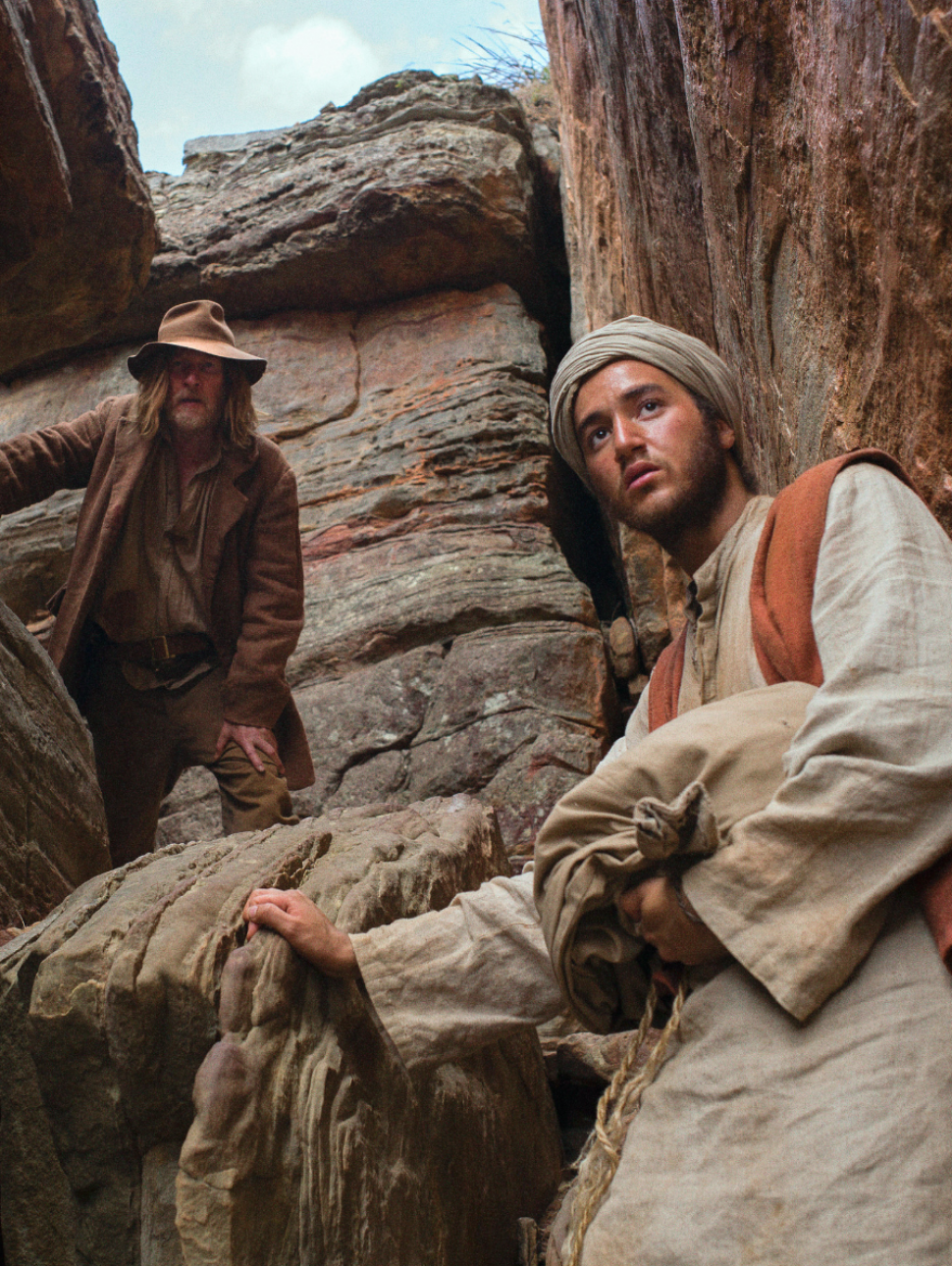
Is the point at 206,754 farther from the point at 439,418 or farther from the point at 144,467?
the point at 439,418

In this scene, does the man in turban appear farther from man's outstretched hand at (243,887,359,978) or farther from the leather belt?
the leather belt

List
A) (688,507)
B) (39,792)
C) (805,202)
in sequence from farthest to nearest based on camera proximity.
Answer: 1. (39,792)
2. (805,202)
3. (688,507)

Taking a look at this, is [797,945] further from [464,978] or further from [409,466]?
[409,466]

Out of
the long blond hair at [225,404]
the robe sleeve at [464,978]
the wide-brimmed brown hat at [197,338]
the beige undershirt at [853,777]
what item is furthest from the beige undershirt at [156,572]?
the beige undershirt at [853,777]

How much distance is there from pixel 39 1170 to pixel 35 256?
10.5 feet

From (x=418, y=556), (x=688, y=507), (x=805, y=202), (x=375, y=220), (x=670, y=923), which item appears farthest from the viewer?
(x=375, y=220)

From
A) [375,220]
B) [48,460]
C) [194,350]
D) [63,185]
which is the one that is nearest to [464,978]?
[48,460]

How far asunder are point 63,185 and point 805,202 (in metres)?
2.53

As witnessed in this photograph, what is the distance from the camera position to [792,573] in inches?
69.7

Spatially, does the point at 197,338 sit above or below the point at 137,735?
above

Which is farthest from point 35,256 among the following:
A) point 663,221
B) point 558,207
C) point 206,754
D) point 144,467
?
point 558,207

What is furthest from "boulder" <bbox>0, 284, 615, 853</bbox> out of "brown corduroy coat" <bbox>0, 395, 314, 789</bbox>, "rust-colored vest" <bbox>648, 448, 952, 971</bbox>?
"rust-colored vest" <bbox>648, 448, 952, 971</bbox>

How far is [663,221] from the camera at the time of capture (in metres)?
4.17

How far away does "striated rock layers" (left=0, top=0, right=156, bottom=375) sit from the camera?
3.46m
